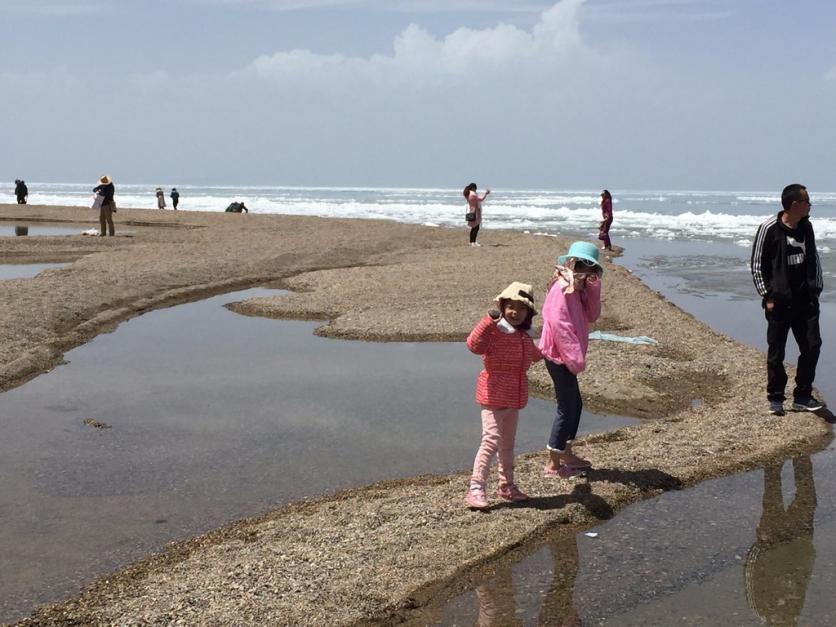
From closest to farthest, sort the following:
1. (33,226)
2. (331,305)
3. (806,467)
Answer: (806,467)
(331,305)
(33,226)

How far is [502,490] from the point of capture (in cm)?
614

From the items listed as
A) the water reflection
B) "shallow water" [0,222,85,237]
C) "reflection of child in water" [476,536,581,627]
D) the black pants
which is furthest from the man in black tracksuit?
"shallow water" [0,222,85,237]

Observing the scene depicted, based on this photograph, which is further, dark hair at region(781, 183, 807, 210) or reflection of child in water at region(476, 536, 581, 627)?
dark hair at region(781, 183, 807, 210)

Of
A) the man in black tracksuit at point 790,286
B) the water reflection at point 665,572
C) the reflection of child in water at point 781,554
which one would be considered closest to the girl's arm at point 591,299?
the water reflection at point 665,572

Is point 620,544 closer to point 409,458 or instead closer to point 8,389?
point 409,458

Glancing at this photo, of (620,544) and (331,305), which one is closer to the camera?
(620,544)

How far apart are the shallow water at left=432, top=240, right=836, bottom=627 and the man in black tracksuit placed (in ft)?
3.92

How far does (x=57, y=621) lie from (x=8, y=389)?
5.73 meters

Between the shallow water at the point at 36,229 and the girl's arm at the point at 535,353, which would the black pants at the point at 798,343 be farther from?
the shallow water at the point at 36,229

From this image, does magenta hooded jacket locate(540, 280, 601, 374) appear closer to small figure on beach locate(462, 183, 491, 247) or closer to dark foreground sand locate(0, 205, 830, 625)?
dark foreground sand locate(0, 205, 830, 625)

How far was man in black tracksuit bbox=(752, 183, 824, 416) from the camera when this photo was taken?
26.8ft

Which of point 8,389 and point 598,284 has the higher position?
point 598,284

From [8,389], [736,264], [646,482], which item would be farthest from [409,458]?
[736,264]

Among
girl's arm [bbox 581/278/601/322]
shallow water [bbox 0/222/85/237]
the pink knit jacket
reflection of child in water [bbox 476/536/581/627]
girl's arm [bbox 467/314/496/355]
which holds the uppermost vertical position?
shallow water [bbox 0/222/85/237]
